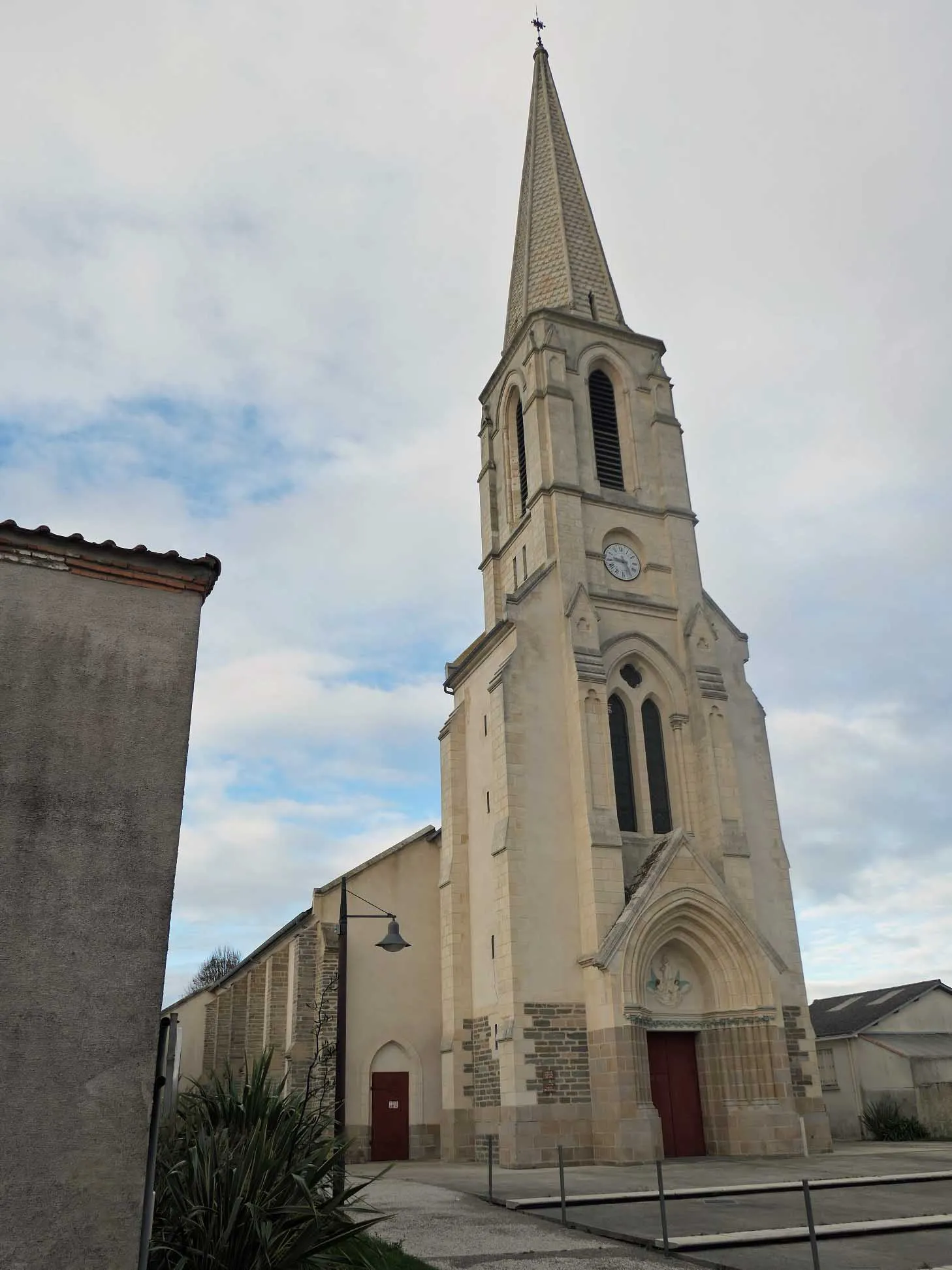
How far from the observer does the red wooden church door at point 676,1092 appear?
20.3m

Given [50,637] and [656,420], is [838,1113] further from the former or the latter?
[50,637]

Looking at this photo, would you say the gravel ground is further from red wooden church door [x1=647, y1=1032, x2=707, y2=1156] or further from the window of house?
the window of house

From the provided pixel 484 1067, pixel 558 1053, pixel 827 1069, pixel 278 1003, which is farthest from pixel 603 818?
pixel 278 1003

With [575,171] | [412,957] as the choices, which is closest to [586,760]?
[412,957]

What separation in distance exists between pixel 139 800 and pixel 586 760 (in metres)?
16.6

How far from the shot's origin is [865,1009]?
29.0 metres

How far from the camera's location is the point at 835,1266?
8398 millimetres

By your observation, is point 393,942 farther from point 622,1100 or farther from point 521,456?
point 521,456

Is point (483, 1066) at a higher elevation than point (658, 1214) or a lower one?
higher

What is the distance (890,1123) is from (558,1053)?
10.2 metres

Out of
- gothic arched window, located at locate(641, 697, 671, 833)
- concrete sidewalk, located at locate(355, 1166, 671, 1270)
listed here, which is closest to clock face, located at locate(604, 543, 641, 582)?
gothic arched window, located at locate(641, 697, 671, 833)

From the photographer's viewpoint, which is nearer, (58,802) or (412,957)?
(58,802)

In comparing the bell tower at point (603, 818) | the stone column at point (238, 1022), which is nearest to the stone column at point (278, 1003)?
the stone column at point (238, 1022)

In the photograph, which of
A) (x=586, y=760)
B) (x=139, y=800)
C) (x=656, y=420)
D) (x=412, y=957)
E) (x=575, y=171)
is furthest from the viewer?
(x=575, y=171)
